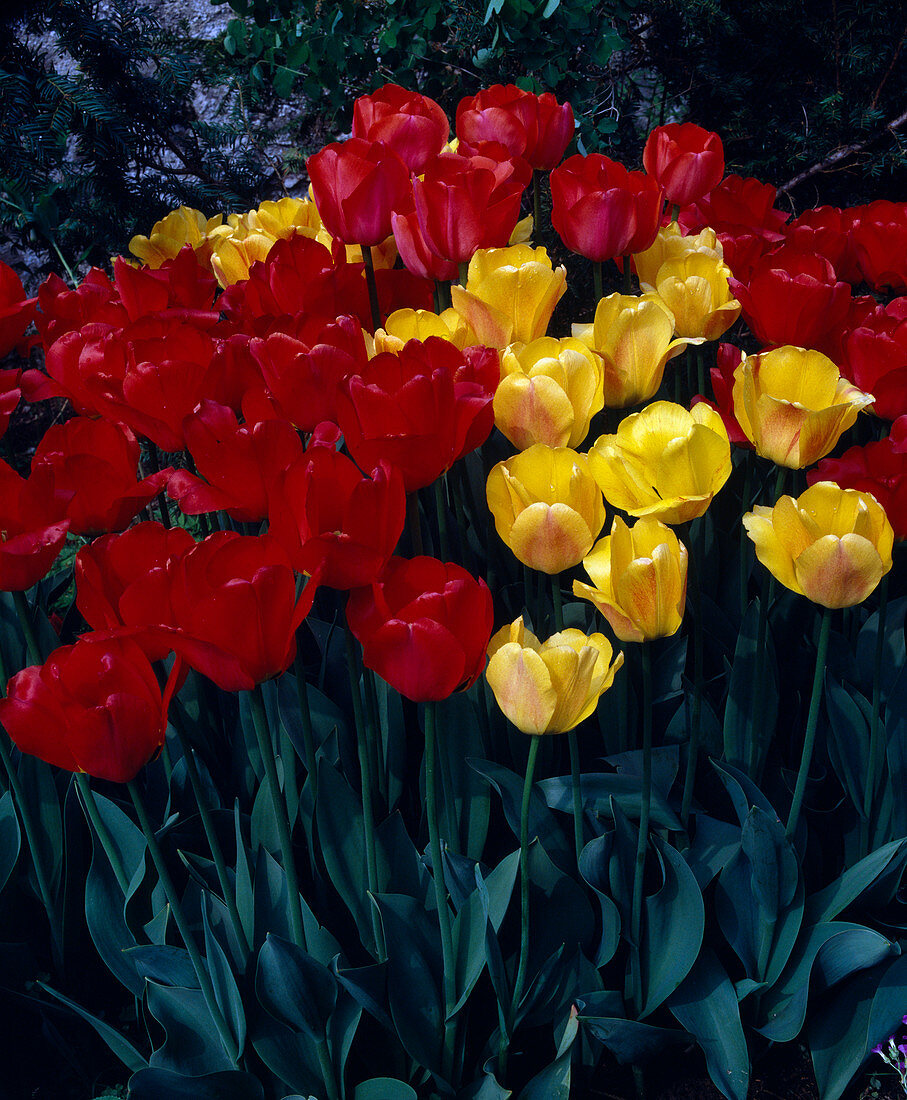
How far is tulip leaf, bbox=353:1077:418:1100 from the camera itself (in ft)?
3.38

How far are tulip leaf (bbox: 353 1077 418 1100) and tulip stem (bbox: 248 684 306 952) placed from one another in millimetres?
184

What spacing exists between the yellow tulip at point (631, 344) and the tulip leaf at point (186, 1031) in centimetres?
93

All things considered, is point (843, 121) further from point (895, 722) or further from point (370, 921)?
point (370, 921)

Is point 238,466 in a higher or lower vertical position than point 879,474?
higher

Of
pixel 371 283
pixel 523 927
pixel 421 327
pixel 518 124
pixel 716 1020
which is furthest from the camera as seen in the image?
pixel 518 124

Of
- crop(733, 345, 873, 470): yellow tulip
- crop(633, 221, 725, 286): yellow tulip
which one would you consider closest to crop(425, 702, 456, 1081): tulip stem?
crop(733, 345, 873, 470): yellow tulip

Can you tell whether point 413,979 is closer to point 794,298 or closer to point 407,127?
point 794,298

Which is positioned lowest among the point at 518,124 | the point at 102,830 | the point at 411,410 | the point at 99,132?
the point at 102,830

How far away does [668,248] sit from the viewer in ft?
4.97

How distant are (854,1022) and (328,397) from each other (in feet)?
3.34

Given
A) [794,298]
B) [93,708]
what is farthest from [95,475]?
[794,298]

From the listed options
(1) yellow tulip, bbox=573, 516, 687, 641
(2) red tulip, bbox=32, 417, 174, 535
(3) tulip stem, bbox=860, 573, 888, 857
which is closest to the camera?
(1) yellow tulip, bbox=573, 516, 687, 641

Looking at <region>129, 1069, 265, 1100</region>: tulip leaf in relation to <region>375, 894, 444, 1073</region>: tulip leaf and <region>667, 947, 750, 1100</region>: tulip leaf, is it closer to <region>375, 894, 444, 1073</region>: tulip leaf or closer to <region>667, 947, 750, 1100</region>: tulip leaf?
<region>375, 894, 444, 1073</region>: tulip leaf

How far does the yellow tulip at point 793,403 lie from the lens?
41.8 inches
